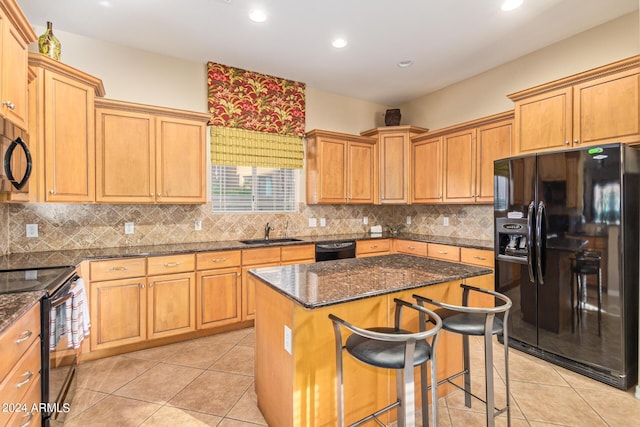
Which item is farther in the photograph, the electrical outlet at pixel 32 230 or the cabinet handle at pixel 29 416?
the electrical outlet at pixel 32 230

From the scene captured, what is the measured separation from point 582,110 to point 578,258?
1.26 m

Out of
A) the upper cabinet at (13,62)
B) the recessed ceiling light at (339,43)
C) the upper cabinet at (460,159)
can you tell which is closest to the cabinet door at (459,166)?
the upper cabinet at (460,159)

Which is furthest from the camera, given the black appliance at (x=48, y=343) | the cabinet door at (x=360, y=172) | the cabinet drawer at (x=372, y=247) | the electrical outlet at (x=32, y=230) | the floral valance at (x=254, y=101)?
the cabinet door at (x=360, y=172)

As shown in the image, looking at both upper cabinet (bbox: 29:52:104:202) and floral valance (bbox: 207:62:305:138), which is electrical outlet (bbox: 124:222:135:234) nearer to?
upper cabinet (bbox: 29:52:104:202)

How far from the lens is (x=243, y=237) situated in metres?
3.96

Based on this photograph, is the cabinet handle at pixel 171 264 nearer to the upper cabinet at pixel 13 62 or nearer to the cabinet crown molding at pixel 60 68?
the upper cabinet at pixel 13 62

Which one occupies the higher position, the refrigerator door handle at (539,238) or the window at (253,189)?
the window at (253,189)

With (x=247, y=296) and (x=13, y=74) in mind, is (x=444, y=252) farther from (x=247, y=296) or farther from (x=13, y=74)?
(x=13, y=74)

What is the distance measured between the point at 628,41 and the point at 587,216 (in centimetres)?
176

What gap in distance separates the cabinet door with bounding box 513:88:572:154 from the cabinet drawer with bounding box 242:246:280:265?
2.71 meters

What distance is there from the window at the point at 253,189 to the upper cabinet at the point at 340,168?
319 mm

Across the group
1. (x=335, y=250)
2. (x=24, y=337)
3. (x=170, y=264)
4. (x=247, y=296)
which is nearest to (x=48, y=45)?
(x=170, y=264)

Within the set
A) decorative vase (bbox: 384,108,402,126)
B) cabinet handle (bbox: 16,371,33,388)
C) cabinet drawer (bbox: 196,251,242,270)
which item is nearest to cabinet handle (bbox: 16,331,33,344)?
cabinet handle (bbox: 16,371,33,388)

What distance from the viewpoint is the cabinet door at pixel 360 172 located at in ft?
14.6
